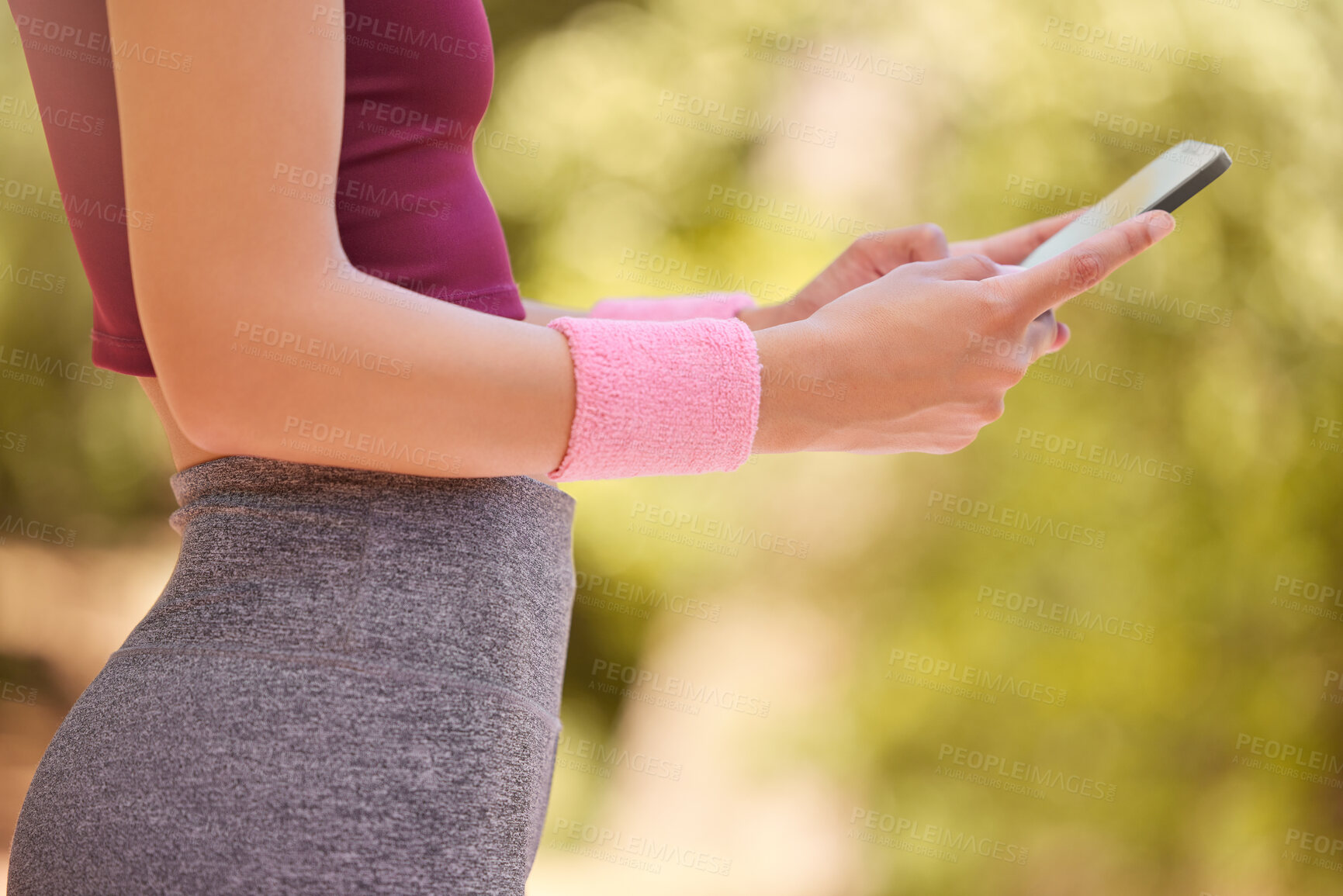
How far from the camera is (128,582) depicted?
2350 mm

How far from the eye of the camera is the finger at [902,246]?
2.49 ft

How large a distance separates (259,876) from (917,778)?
5.45ft

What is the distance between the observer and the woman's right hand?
47 cm

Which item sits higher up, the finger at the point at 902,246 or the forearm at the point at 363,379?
the finger at the point at 902,246

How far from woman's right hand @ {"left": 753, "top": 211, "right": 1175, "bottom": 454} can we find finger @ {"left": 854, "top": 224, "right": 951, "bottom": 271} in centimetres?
22

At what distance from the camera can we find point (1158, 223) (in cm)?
56
